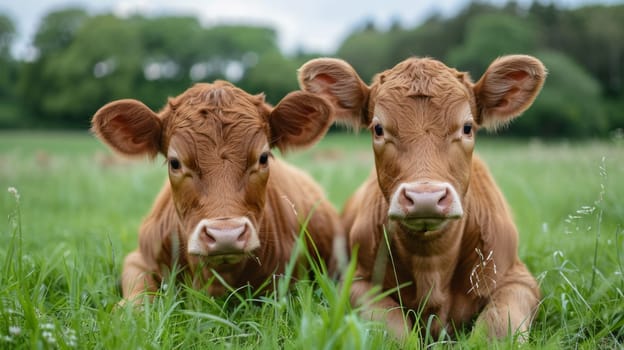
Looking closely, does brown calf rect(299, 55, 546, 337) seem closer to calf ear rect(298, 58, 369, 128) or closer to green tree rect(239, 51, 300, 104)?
calf ear rect(298, 58, 369, 128)

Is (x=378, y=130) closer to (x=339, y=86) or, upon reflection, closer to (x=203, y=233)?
(x=339, y=86)

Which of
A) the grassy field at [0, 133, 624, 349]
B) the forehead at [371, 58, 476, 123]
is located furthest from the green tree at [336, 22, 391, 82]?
the forehead at [371, 58, 476, 123]

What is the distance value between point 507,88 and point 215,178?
2.34 meters

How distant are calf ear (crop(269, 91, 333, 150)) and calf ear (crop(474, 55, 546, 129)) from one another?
1202 millimetres

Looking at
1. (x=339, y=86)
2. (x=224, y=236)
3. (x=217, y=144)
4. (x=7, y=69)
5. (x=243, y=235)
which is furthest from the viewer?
(x=7, y=69)

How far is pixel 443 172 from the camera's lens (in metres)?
3.55

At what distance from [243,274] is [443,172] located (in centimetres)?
180

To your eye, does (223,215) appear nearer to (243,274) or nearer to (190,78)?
(243,274)

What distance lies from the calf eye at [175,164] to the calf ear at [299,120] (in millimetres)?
831

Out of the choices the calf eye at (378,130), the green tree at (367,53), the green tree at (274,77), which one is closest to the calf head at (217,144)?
the calf eye at (378,130)

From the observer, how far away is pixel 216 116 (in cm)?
405

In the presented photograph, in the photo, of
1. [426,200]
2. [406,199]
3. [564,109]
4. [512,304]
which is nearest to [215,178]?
[406,199]

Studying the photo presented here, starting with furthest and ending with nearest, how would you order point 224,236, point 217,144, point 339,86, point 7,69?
point 7,69 < point 339,86 < point 217,144 < point 224,236

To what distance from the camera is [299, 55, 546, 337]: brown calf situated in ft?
11.7
